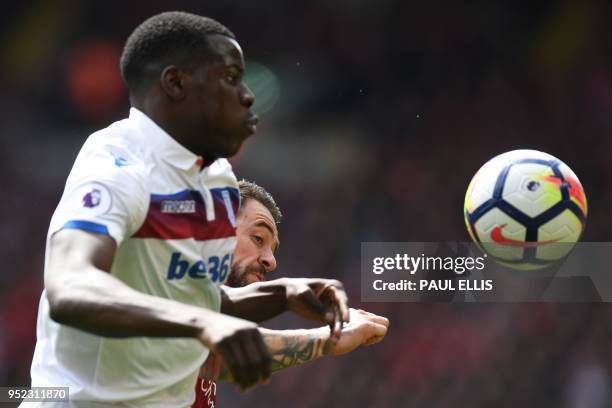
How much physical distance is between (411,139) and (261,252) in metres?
5.16

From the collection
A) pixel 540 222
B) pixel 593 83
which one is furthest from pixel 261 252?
pixel 593 83

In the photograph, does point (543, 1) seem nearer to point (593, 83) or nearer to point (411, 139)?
point (593, 83)

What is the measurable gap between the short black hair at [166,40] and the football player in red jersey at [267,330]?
0.97 meters

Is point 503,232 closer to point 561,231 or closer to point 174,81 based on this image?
point 561,231

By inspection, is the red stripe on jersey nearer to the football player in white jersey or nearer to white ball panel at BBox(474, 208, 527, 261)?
the football player in white jersey

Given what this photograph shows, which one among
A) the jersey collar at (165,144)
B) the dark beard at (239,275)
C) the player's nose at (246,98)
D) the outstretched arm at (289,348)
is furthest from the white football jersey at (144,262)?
the dark beard at (239,275)

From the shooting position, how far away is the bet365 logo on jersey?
101 inches

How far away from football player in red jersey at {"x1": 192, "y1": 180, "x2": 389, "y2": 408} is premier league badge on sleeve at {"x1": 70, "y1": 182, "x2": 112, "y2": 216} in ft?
3.00

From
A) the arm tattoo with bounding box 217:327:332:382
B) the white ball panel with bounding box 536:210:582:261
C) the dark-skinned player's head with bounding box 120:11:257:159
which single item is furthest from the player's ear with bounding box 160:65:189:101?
the white ball panel with bounding box 536:210:582:261

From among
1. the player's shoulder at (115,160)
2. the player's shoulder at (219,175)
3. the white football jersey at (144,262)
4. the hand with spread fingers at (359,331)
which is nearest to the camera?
the player's shoulder at (115,160)

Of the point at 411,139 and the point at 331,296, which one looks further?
the point at 411,139

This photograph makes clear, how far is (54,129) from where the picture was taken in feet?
32.7

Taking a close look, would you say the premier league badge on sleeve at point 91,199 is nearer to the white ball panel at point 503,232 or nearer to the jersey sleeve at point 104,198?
the jersey sleeve at point 104,198

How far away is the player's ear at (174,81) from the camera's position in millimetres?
2592
